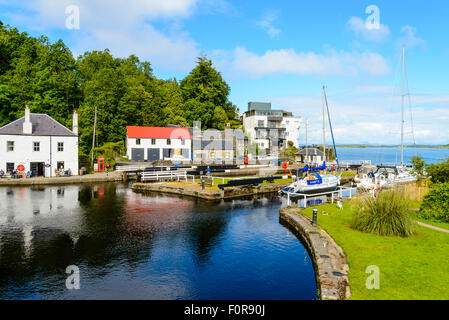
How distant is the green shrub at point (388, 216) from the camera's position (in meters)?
16.6

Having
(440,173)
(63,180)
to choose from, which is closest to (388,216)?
(440,173)

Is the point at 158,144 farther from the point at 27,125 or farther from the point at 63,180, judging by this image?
the point at 27,125

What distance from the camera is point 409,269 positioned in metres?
11.9

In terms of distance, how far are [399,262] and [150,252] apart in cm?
1212

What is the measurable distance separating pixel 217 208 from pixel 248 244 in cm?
1009

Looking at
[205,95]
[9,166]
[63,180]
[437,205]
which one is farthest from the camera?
[205,95]

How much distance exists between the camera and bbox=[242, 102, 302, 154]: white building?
296 ft

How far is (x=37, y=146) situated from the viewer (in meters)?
42.8

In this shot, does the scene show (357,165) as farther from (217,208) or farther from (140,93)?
(140,93)

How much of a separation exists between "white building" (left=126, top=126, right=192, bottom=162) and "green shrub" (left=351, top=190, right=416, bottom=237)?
153 ft

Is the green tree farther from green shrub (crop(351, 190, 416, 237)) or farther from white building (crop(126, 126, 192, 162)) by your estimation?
green shrub (crop(351, 190, 416, 237))

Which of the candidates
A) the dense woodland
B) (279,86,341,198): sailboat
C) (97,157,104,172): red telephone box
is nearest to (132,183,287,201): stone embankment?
(279,86,341,198): sailboat

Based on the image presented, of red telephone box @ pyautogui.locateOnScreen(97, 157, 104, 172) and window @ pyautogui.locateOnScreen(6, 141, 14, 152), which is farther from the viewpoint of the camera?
red telephone box @ pyautogui.locateOnScreen(97, 157, 104, 172)
